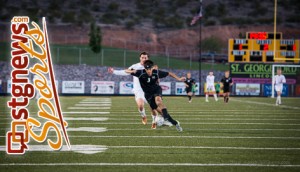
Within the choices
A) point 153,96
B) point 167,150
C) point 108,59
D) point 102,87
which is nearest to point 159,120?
point 153,96

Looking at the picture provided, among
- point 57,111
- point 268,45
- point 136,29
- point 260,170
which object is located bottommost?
point 260,170

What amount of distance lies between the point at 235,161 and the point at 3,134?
5357mm

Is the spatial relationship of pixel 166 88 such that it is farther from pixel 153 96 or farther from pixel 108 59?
pixel 153 96

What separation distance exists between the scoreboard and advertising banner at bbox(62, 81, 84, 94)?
11.3 m

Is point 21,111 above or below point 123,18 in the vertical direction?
below

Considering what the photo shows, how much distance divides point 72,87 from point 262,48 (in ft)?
45.9

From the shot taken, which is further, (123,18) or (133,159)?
(123,18)

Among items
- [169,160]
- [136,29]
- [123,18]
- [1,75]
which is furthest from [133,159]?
[123,18]

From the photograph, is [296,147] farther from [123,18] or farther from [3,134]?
[123,18]

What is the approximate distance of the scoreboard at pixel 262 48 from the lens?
110 ft

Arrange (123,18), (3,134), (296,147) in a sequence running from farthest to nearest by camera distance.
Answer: (123,18)
(3,134)
(296,147)

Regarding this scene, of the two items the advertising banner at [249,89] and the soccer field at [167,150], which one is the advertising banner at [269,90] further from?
the soccer field at [167,150]

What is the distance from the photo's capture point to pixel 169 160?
830 centimetres

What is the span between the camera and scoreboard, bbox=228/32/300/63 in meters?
33.7
